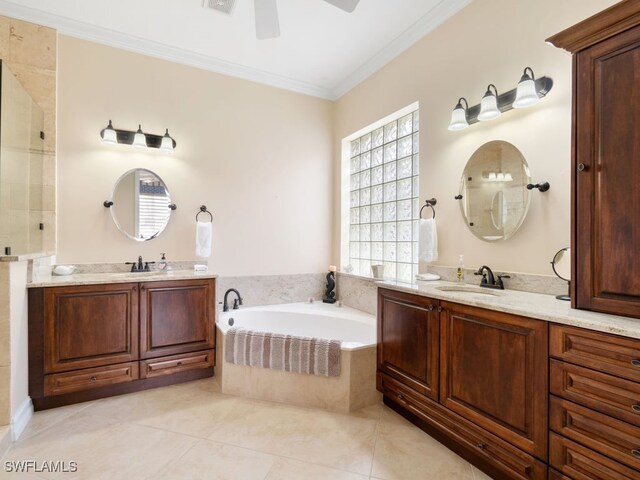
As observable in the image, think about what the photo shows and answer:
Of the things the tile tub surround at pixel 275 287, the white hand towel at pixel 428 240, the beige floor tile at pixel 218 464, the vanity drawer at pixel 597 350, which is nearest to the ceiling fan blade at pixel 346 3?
the white hand towel at pixel 428 240

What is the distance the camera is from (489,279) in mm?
2105

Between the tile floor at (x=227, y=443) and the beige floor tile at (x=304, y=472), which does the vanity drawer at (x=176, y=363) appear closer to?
the tile floor at (x=227, y=443)

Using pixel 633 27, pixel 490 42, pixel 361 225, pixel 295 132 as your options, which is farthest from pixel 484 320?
pixel 295 132

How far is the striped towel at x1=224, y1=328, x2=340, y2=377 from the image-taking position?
7.60 ft

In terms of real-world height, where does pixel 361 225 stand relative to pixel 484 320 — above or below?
above

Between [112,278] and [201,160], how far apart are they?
1415 mm

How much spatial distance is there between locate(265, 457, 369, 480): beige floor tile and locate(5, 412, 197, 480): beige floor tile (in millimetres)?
579

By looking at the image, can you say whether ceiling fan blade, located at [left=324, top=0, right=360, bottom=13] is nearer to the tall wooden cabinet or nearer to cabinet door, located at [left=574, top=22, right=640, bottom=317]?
the tall wooden cabinet

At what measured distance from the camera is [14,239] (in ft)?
7.13

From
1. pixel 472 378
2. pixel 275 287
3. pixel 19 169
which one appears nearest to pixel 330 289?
pixel 275 287

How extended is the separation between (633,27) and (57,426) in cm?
367

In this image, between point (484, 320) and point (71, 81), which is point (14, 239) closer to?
point (71, 81)

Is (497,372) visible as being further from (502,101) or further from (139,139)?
(139,139)

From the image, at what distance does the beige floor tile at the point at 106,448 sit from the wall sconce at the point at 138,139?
2232 mm
